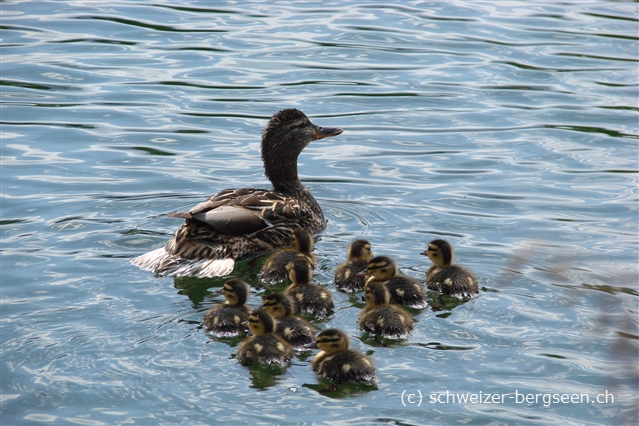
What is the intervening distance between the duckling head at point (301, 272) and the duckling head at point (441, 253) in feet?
2.81

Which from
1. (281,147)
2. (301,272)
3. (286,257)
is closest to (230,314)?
(301,272)

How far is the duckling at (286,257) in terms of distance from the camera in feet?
23.8

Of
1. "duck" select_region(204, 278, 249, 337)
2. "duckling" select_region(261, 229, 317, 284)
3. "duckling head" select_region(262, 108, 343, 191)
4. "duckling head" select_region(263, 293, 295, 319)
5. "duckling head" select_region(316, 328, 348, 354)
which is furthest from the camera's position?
"duckling head" select_region(262, 108, 343, 191)

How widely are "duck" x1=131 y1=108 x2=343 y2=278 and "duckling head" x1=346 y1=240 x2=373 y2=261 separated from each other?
2.77 ft

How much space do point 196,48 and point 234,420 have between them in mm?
9046

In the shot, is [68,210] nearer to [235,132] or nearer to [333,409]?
[235,132]

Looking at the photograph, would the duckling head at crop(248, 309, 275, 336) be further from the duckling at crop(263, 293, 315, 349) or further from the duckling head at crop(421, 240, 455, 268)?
the duckling head at crop(421, 240, 455, 268)

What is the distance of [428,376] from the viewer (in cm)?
570

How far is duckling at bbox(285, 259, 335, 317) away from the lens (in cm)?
663

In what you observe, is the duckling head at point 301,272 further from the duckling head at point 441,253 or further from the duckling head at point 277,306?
the duckling head at point 441,253

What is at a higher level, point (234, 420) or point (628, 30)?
point (628, 30)

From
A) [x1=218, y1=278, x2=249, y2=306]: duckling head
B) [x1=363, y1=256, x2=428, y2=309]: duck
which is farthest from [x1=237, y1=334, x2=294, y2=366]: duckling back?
[x1=363, y1=256, x2=428, y2=309]: duck

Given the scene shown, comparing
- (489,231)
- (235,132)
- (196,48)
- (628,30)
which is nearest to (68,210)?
(235,132)

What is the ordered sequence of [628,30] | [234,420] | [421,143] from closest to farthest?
[234,420], [421,143], [628,30]
